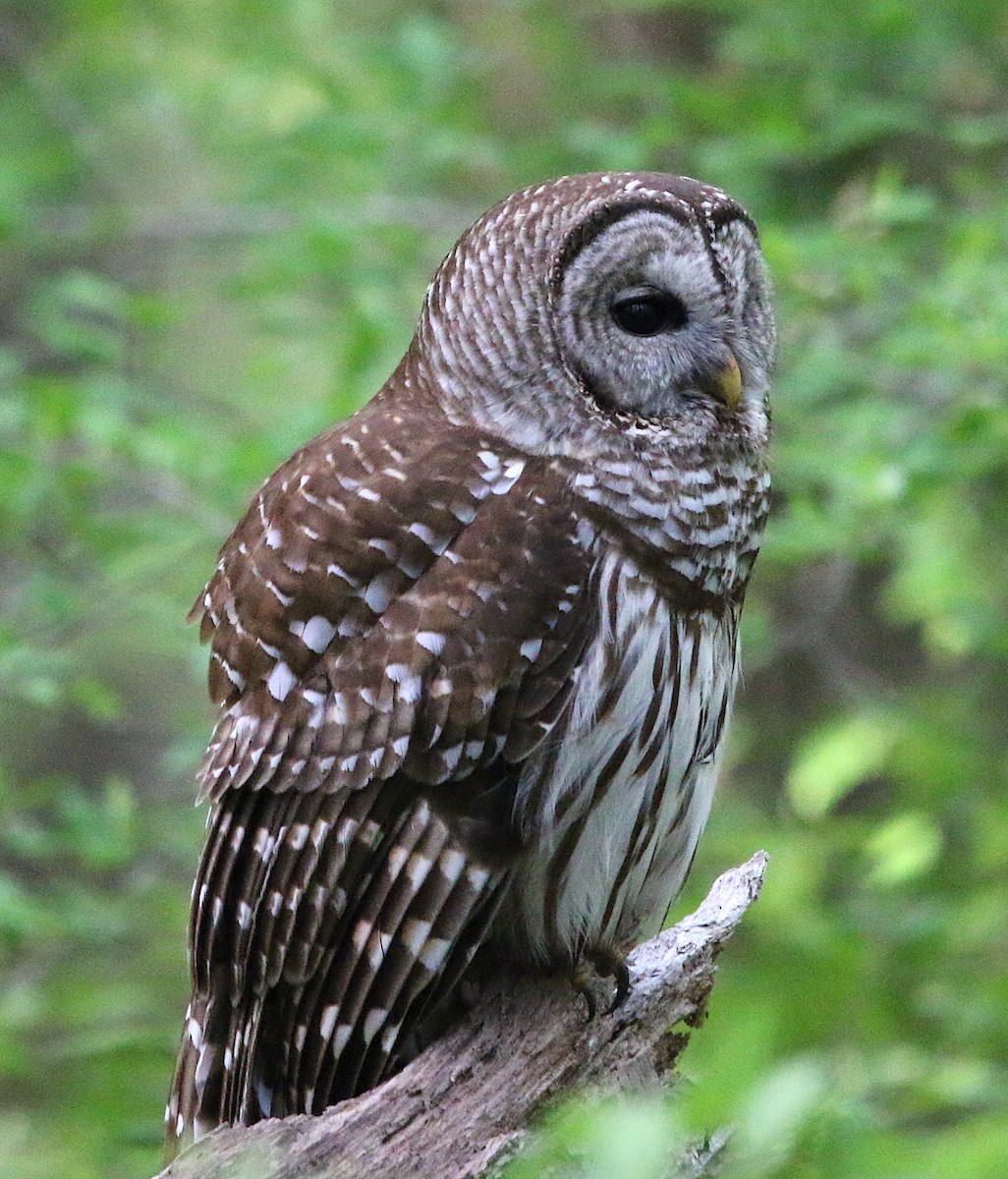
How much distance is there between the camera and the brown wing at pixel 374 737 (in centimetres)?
280

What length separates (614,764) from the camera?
2.91 metres

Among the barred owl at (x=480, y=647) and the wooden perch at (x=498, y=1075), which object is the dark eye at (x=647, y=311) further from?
the wooden perch at (x=498, y=1075)

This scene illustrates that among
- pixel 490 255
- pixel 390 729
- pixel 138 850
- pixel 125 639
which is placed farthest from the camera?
pixel 125 639

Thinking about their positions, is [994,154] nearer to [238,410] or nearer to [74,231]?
[238,410]

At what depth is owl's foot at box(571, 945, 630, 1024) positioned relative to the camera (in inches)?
114

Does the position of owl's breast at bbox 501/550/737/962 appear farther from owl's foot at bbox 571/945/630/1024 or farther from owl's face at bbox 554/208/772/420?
owl's face at bbox 554/208/772/420

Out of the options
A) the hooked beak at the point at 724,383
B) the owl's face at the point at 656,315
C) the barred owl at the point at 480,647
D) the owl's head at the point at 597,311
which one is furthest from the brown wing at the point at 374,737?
the hooked beak at the point at 724,383

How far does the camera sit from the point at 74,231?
5840 mm

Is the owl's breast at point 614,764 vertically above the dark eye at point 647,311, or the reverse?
the dark eye at point 647,311

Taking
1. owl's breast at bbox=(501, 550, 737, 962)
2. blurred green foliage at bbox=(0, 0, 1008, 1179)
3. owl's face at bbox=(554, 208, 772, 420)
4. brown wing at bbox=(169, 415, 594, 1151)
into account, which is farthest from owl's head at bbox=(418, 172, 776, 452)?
blurred green foliage at bbox=(0, 0, 1008, 1179)

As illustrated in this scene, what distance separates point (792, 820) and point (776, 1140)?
5195mm

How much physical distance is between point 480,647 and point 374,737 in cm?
26

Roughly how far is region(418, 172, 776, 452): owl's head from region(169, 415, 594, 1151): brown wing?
162 mm

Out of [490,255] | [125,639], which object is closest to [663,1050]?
[490,255]
